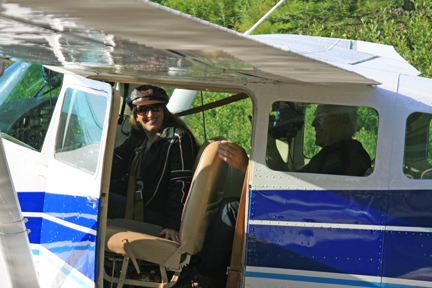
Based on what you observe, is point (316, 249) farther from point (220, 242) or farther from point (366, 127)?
point (366, 127)

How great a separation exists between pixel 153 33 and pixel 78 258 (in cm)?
219

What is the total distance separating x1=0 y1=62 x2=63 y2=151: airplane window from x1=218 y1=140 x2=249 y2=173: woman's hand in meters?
1.52

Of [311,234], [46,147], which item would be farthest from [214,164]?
[46,147]

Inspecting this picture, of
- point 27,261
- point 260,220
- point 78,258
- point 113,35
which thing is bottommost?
point 78,258

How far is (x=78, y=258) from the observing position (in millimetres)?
3309

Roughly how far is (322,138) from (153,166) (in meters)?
1.59

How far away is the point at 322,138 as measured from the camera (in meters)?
3.15

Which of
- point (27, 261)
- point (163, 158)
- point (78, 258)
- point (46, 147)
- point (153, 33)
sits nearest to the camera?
point (153, 33)

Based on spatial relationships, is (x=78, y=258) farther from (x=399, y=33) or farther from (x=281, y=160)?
(x=399, y=33)

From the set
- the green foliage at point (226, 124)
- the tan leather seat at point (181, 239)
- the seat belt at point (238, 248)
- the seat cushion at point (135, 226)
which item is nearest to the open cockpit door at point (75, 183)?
the tan leather seat at point (181, 239)

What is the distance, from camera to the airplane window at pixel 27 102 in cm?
376

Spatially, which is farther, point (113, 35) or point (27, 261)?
point (27, 261)

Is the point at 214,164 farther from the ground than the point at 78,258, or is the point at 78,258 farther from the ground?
the point at 214,164

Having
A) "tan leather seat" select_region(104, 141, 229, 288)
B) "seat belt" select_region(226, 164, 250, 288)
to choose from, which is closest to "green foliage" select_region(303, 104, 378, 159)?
"seat belt" select_region(226, 164, 250, 288)
